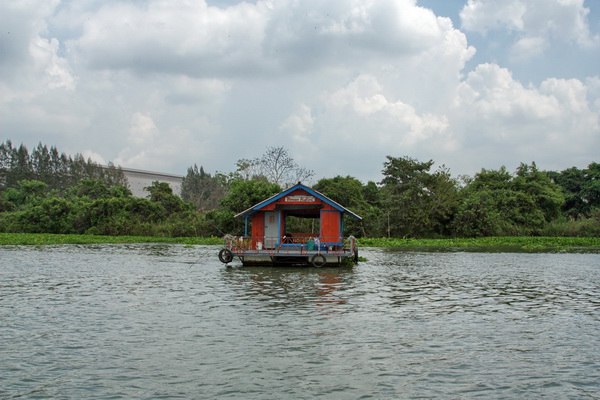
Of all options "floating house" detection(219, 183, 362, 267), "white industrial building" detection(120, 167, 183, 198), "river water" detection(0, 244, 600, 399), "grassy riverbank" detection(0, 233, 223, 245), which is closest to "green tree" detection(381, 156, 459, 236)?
"grassy riverbank" detection(0, 233, 223, 245)

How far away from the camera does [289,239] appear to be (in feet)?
91.8

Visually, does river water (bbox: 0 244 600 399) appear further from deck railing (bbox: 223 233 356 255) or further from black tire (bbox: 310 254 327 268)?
deck railing (bbox: 223 233 356 255)

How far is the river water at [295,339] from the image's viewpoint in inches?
303

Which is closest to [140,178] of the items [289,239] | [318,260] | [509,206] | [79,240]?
[79,240]

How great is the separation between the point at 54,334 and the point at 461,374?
24.8 ft

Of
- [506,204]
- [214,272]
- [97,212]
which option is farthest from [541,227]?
[97,212]

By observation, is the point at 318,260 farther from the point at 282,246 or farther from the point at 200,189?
the point at 200,189

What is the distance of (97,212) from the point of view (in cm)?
5638

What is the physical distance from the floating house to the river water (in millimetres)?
4837

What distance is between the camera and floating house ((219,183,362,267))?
25094 millimetres

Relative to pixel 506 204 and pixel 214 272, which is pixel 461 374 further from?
pixel 506 204

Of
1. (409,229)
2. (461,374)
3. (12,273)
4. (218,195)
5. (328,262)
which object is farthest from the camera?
(218,195)

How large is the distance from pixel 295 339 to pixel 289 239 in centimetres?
1758

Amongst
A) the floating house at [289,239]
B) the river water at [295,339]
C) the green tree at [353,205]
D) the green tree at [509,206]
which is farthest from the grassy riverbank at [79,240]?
the river water at [295,339]
